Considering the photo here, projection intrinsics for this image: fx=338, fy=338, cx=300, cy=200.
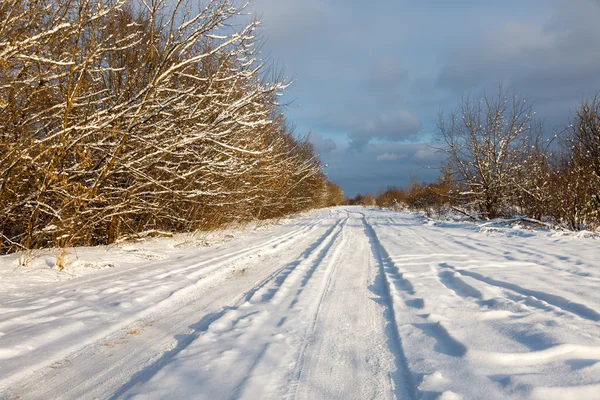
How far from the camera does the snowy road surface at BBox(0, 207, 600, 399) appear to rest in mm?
2104

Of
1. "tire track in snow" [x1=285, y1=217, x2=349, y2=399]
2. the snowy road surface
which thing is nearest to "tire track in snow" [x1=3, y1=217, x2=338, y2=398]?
the snowy road surface

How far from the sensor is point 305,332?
2988mm

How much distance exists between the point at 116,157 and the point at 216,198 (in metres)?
5.07

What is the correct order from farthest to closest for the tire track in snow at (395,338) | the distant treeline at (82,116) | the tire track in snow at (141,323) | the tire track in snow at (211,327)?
the distant treeline at (82,116) → the tire track in snow at (141,323) → the tire track in snow at (211,327) → the tire track in snow at (395,338)

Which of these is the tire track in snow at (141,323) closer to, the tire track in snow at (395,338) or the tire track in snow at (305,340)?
the tire track in snow at (305,340)

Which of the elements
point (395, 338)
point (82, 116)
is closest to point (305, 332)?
point (395, 338)

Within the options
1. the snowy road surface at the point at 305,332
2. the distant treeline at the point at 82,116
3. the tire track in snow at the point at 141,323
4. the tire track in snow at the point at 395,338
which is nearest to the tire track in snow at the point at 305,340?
the snowy road surface at the point at 305,332

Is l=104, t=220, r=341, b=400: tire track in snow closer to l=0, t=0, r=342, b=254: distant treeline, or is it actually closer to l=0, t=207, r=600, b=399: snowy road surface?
l=0, t=207, r=600, b=399: snowy road surface

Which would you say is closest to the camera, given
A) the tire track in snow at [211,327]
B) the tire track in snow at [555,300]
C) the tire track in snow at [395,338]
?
the tire track in snow at [395,338]

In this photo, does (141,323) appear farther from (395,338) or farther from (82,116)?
(82,116)

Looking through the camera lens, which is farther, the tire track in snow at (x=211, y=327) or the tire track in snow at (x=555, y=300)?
the tire track in snow at (x=555, y=300)

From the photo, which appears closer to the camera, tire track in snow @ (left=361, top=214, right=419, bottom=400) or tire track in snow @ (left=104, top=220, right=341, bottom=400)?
tire track in snow @ (left=361, top=214, right=419, bottom=400)

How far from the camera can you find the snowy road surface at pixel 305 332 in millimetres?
2104

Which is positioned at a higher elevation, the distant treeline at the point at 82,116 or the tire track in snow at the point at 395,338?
the distant treeline at the point at 82,116
